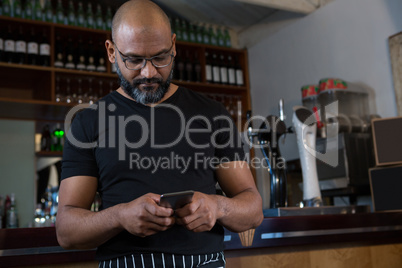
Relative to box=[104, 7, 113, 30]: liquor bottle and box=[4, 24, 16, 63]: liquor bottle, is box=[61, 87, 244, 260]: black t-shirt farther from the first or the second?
box=[104, 7, 113, 30]: liquor bottle

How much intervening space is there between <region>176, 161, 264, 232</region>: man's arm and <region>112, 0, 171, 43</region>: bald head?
350 mm

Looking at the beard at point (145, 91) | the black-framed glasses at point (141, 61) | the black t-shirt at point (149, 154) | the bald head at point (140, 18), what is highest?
the bald head at point (140, 18)

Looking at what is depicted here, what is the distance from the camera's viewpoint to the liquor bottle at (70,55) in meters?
3.42

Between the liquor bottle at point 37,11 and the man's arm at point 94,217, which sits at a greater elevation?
the liquor bottle at point 37,11

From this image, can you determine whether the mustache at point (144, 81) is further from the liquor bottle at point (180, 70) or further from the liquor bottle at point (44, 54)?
the liquor bottle at point (180, 70)

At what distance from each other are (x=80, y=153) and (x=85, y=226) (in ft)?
0.52

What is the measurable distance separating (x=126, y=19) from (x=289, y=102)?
2.94 m

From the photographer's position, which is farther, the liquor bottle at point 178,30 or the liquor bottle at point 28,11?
the liquor bottle at point 178,30

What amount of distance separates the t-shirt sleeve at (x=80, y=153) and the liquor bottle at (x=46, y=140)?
2.68 m

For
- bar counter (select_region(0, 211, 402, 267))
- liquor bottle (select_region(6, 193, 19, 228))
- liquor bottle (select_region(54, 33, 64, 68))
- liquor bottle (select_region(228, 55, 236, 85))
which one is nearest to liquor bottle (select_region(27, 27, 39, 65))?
liquor bottle (select_region(54, 33, 64, 68))

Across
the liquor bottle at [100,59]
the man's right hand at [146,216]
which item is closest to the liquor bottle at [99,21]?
the liquor bottle at [100,59]

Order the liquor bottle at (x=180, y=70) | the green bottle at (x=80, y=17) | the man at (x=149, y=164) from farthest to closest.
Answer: the liquor bottle at (x=180, y=70) → the green bottle at (x=80, y=17) → the man at (x=149, y=164)

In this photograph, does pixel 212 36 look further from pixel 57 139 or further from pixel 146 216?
pixel 146 216

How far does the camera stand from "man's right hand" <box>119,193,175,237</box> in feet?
2.68
